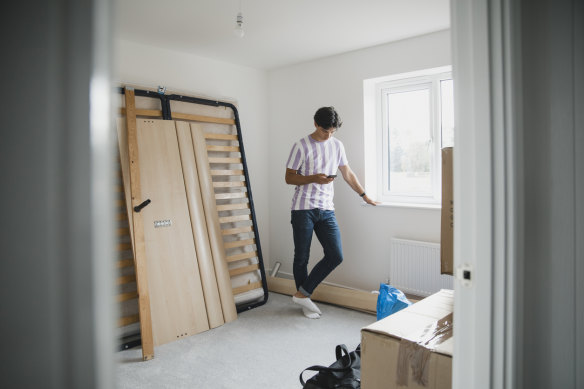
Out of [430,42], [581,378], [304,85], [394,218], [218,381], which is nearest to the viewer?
[581,378]

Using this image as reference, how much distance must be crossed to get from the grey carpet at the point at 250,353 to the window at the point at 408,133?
1.24 metres

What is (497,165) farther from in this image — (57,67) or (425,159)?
(425,159)

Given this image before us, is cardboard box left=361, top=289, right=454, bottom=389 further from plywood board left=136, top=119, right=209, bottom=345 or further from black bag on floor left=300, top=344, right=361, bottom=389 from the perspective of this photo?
plywood board left=136, top=119, right=209, bottom=345

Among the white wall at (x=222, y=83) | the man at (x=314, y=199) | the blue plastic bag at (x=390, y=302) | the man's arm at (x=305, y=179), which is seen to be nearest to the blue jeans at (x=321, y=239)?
the man at (x=314, y=199)

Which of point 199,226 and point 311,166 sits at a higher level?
point 311,166

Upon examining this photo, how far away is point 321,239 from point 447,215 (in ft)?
6.01

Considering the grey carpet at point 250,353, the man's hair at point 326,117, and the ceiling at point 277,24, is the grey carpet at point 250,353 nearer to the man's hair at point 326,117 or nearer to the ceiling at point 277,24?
the man's hair at point 326,117

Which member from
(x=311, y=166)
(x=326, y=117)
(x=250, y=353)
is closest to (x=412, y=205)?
(x=311, y=166)

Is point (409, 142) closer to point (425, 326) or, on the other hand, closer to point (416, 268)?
point (416, 268)

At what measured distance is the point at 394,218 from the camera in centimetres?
354

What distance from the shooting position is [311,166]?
3236 millimetres

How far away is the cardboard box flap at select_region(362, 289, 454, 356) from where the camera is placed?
126 cm

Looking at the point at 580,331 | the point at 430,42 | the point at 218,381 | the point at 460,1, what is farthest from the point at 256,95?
the point at 580,331

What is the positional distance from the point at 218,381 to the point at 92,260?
216 cm
